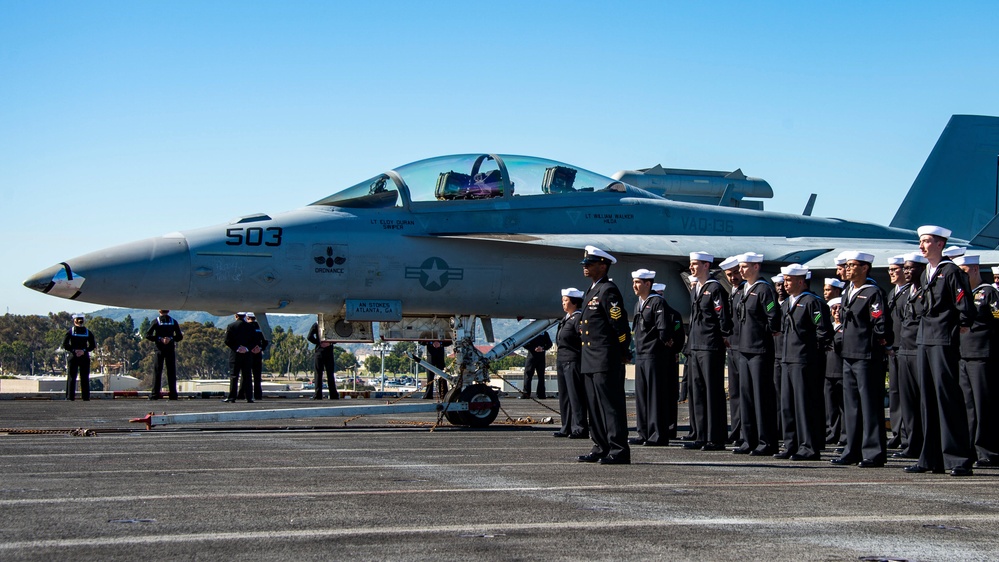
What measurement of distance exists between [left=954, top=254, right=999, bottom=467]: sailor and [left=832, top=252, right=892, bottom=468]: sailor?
26.8 inches

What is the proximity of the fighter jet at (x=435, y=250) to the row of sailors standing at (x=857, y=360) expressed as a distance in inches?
102

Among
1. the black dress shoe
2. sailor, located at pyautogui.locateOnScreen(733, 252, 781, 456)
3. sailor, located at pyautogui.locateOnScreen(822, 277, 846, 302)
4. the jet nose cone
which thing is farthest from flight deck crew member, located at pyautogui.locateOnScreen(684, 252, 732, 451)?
the jet nose cone

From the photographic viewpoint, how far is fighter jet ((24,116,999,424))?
40.2ft

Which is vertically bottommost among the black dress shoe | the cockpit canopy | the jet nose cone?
the black dress shoe

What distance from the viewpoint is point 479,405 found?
13.4 metres

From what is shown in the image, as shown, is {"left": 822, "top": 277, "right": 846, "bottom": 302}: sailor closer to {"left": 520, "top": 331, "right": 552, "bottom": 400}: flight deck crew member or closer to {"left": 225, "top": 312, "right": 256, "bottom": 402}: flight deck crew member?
{"left": 520, "top": 331, "right": 552, "bottom": 400}: flight deck crew member

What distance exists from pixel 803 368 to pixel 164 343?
585 inches

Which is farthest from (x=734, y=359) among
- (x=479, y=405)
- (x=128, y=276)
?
(x=128, y=276)

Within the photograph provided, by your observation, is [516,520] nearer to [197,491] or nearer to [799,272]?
[197,491]

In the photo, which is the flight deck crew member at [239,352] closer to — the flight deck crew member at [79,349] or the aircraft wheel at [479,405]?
the flight deck crew member at [79,349]

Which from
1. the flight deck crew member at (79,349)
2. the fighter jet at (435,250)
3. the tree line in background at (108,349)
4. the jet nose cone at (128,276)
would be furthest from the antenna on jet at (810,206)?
the tree line in background at (108,349)

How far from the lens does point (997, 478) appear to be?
27.8 feet

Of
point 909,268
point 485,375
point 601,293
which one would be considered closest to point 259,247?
point 485,375

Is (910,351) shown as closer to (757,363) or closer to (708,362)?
(757,363)
